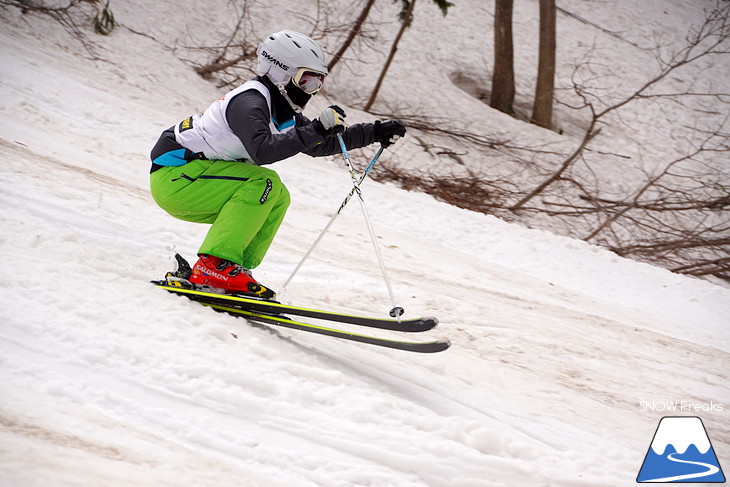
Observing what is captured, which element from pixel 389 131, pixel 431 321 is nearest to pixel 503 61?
pixel 389 131

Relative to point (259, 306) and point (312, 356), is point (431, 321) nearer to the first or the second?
point (312, 356)

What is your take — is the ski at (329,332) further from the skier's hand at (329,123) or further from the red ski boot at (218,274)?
the skier's hand at (329,123)

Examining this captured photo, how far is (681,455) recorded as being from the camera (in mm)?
3414

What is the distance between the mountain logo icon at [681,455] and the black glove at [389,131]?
2187 millimetres

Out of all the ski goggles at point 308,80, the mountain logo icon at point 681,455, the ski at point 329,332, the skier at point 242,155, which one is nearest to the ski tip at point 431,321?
the ski at point 329,332

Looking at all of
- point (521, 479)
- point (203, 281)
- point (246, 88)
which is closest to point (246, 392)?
point (203, 281)

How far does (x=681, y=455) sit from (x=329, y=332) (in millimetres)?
1954

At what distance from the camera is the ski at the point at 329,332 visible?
3.27 metres

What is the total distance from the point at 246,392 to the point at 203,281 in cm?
100

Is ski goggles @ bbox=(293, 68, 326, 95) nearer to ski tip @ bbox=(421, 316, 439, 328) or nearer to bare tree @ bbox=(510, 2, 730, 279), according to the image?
ski tip @ bbox=(421, 316, 439, 328)

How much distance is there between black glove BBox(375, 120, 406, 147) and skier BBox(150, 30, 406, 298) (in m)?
0.40

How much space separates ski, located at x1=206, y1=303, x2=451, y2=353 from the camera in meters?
3.27

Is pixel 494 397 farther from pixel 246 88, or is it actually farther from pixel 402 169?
pixel 402 169

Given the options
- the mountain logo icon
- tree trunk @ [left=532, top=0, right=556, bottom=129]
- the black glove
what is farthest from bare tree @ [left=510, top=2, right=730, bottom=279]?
the black glove
